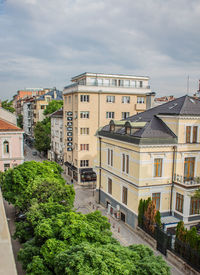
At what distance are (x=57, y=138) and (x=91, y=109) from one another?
627 inches

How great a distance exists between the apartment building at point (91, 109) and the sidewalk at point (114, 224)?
206 inches

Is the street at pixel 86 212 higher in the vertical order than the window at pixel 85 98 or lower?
lower

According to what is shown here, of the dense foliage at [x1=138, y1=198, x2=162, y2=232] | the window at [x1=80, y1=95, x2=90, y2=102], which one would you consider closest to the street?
the dense foliage at [x1=138, y1=198, x2=162, y2=232]

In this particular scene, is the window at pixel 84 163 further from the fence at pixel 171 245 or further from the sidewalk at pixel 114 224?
the fence at pixel 171 245

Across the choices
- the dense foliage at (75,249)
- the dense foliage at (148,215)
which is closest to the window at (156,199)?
the dense foliage at (148,215)

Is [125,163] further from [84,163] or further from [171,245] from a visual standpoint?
[84,163]

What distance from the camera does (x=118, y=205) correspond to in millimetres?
27391

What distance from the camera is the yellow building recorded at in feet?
77.5

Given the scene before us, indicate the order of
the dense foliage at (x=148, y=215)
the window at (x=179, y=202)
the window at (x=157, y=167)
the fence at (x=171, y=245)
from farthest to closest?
the window at (x=157, y=167) < the window at (x=179, y=202) < the dense foliage at (x=148, y=215) < the fence at (x=171, y=245)

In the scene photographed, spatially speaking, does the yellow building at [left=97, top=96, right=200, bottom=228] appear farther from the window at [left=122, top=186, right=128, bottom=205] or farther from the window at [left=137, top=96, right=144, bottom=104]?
the window at [left=137, top=96, right=144, bottom=104]

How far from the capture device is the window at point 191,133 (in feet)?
81.9

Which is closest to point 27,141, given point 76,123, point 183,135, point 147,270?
point 76,123

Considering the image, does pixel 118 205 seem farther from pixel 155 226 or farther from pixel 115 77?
pixel 115 77

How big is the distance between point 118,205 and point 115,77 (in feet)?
82.4
